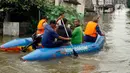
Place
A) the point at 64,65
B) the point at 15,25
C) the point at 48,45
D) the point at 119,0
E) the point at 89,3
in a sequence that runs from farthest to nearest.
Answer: the point at 119,0 < the point at 89,3 < the point at 15,25 < the point at 48,45 < the point at 64,65

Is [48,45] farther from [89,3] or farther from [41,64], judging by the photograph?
[89,3]

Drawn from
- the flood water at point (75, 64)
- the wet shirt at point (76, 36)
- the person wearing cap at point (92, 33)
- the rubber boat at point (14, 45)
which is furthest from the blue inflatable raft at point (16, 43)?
the person wearing cap at point (92, 33)

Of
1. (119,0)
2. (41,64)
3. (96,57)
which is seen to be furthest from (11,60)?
(119,0)

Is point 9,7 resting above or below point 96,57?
above

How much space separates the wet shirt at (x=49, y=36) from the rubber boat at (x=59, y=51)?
10.4 inches

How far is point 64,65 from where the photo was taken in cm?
1202

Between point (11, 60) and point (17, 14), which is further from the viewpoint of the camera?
point (17, 14)

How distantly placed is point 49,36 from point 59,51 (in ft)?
2.36

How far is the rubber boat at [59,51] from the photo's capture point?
1229 cm

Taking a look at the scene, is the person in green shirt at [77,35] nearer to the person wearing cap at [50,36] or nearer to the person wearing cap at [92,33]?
the person wearing cap at [92,33]

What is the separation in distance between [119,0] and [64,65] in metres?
177

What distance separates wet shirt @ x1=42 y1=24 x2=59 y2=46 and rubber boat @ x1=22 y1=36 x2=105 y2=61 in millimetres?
265

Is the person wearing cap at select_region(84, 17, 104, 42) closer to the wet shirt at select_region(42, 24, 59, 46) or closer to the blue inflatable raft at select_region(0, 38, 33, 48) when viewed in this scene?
the blue inflatable raft at select_region(0, 38, 33, 48)

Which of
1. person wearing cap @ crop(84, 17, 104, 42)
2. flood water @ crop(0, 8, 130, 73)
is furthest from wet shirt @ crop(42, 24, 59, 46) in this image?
person wearing cap @ crop(84, 17, 104, 42)
